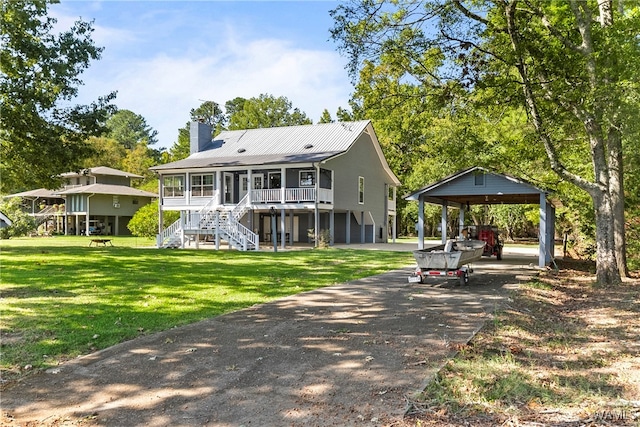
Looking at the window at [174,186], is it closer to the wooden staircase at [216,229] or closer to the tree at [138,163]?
the wooden staircase at [216,229]

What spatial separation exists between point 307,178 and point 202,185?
22.0 ft

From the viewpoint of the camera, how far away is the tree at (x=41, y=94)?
1703 cm

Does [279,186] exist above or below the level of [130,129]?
below

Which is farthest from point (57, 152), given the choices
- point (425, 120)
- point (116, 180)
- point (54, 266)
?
point (116, 180)

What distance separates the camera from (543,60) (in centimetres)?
1205

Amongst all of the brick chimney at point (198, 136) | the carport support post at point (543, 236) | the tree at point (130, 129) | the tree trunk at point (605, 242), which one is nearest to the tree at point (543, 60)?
the tree trunk at point (605, 242)

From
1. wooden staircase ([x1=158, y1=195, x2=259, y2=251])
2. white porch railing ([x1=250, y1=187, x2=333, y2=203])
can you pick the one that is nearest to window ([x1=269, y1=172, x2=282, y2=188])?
white porch railing ([x1=250, y1=187, x2=333, y2=203])

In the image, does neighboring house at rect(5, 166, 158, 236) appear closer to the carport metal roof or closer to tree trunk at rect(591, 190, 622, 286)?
the carport metal roof

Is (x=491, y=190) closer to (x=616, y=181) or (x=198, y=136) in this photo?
(x=616, y=181)

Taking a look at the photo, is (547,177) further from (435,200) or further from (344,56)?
(344,56)

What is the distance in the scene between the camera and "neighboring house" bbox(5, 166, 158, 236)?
4416cm

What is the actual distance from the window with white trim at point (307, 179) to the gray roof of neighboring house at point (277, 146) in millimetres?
1243

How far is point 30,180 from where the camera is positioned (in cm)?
2116

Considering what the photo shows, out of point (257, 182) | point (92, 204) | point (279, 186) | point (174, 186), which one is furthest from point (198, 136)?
point (92, 204)
